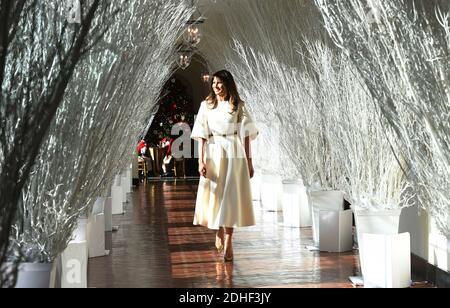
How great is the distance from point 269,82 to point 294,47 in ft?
2.32

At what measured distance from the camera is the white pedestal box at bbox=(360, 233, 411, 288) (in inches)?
165

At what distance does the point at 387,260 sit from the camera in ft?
13.8

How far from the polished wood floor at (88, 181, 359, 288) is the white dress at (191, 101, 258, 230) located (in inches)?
12.9

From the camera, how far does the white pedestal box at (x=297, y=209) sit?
23.7 feet

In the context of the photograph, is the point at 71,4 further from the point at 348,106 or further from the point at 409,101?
the point at 348,106

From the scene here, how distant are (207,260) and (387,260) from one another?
1586 millimetres

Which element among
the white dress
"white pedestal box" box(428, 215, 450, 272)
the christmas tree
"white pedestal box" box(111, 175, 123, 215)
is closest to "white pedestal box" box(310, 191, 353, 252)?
the white dress

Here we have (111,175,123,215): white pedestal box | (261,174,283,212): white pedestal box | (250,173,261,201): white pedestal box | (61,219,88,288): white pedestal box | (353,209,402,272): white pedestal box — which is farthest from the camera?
(250,173,261,201): white pedestal box

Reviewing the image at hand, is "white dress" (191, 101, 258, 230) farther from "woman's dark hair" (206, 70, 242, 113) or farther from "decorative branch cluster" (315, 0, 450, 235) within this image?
"decorative branch cluster" (315, 0, 450, 235)

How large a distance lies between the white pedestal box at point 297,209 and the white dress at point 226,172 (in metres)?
1.83

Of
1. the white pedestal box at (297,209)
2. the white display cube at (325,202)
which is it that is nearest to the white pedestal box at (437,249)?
the white display cube at (325,202)

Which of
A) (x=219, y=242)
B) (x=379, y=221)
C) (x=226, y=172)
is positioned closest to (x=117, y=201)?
(x=219, y=242)

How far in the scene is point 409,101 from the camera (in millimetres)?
A: 3074

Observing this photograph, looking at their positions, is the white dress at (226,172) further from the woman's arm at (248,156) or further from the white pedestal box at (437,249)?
the white pedestal box at (437,249)
